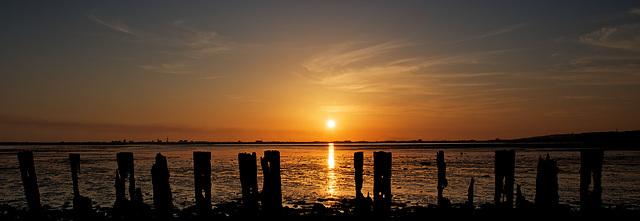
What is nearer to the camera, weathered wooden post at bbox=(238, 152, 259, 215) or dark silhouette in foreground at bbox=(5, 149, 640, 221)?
dark silhouette in foreground at bbox=(5, 149, 640, 221)

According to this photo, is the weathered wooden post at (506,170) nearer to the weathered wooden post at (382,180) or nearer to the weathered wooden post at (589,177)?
the weathered wooden post at (589,177)

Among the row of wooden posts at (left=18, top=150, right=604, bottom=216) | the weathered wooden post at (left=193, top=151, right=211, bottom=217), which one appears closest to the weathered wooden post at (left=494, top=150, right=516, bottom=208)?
the row of wooden posts at (left=18, top=150, right=604, bottom=216)

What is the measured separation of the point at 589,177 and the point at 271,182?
9797 millimetres

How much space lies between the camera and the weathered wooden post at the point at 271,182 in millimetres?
15102

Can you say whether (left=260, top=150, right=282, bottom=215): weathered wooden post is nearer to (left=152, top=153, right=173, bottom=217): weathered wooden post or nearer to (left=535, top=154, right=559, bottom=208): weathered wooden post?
(left=152, top=153, right=173, bottom=217): weathered wooden post

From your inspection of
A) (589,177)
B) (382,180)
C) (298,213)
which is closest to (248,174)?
(298,213)

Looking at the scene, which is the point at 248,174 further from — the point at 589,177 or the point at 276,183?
the point at 589,177

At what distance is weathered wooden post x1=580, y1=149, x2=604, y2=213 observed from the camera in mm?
14055

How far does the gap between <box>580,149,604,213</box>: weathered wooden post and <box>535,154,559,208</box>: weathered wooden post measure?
0.83 meters

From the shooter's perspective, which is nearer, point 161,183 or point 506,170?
point 506,170

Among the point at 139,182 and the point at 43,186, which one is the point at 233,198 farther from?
the point at 43,186

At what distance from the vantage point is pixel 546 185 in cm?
1430

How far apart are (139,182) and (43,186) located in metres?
5.41

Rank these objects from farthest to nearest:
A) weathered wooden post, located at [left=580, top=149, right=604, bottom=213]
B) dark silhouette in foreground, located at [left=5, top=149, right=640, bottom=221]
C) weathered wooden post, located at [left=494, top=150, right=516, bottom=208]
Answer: weathered wooden post, located at [left=494, top=150, right=516, bottom=208] < dark silhouette in foreground, located at [left=5, top=149, right=640, bottom=221] < weathered wooden post, located at [left=580, top=149, right=604, bottom=213]
